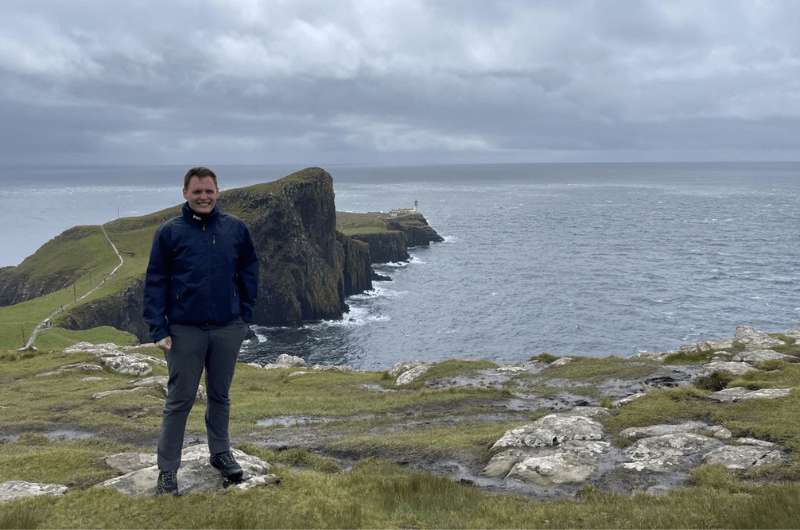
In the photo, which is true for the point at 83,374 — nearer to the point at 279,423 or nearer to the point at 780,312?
the point at 279,423

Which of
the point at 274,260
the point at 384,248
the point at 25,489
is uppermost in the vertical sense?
the point at 25,489

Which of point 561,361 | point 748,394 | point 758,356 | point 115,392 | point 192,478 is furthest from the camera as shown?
point 561,361

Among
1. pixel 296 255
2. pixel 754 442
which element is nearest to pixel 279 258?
pixel 296 255

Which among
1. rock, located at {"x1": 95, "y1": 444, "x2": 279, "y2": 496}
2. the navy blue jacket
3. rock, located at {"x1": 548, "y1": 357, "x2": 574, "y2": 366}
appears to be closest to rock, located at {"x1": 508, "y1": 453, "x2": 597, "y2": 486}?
rock, located at {"x1": 95, "y1": 444, "x2": 279, "y2": 496}

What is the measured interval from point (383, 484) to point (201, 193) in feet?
21.9

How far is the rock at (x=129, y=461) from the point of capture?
12922mm

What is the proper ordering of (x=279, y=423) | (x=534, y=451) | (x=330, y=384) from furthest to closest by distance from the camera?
1. (x=330, y=384)
2. (x=279, y=423)
3. (x=534, y=451)

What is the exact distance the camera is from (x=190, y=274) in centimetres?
1013

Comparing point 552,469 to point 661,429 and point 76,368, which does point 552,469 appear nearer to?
point 661,429

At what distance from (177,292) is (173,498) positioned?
3.62 m

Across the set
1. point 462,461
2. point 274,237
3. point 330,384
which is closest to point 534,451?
point 462,461

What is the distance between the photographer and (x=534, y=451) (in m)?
14.8

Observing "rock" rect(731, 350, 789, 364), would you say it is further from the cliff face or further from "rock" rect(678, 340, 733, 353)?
the cliff face

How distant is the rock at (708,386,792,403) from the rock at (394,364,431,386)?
17316mm
